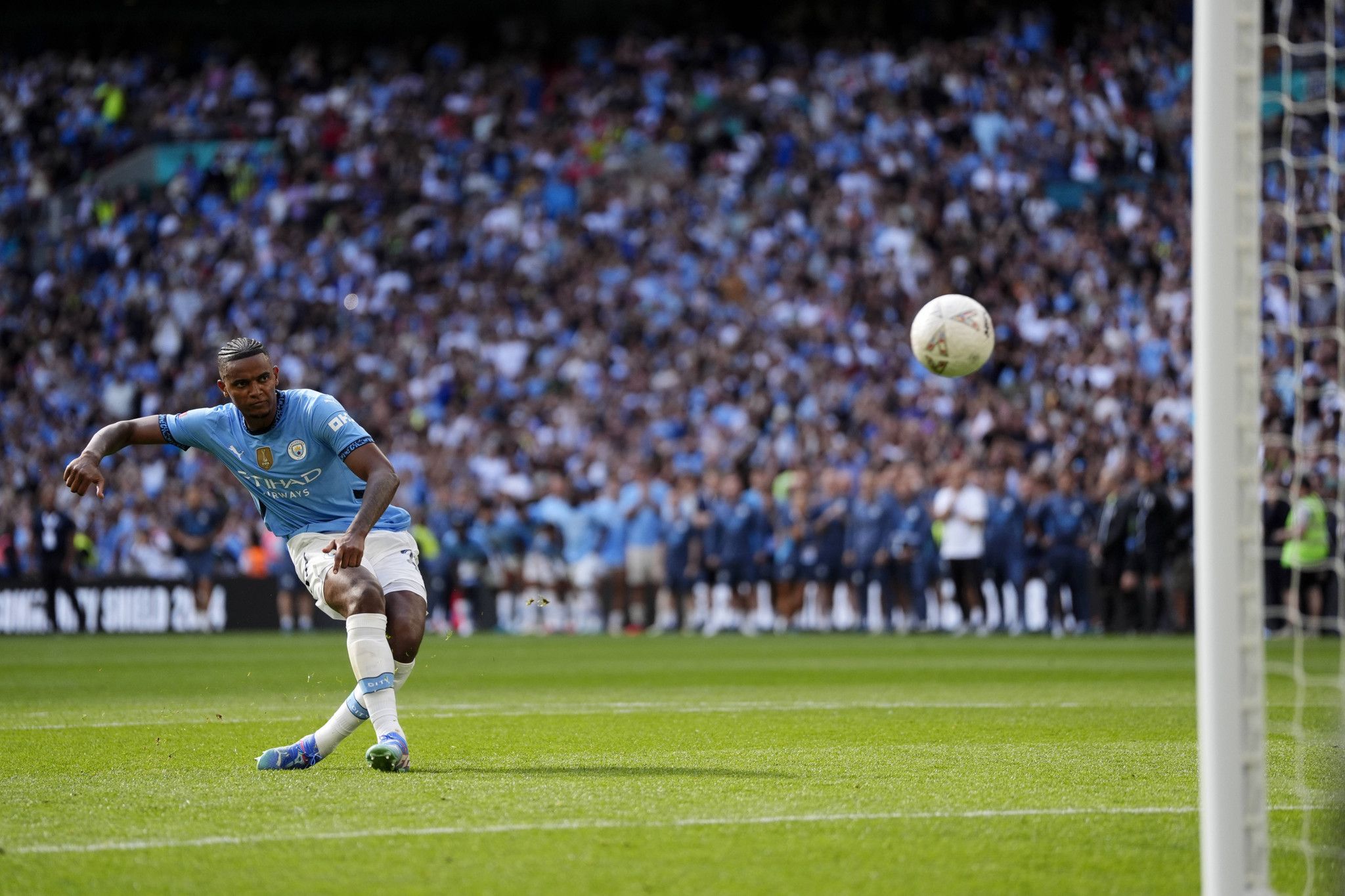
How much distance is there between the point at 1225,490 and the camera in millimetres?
3869

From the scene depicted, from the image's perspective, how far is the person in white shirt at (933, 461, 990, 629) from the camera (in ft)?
67.7

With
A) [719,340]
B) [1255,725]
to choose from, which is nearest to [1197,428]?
[1255,725]

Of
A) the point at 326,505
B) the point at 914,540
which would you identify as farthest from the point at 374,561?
the point at 914,540

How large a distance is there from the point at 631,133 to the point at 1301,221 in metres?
24.8

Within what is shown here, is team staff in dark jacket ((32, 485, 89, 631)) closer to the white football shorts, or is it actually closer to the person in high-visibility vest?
the person in high-visibility vest

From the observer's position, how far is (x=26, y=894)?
439cm

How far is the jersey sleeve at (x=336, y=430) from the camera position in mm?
7051

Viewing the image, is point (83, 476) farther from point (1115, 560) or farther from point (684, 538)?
point (684, 538)

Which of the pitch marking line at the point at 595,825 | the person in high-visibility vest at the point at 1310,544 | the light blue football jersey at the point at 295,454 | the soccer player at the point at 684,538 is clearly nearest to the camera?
the pitch marking line at the point at 595,825

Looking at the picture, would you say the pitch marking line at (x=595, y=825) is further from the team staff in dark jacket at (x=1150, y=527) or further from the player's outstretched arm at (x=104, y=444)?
the team staff in dark jacket at (x=1150, y=527)

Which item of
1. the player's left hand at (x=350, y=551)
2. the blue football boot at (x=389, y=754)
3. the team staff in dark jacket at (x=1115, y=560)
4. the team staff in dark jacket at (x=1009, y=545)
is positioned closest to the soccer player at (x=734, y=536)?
the team staff in dark jacket at (x=1009, y=545)

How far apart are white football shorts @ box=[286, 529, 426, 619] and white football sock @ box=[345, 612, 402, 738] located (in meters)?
0.37

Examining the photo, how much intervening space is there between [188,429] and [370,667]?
153cm

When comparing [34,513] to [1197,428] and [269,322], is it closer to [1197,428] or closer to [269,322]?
[269,322]
